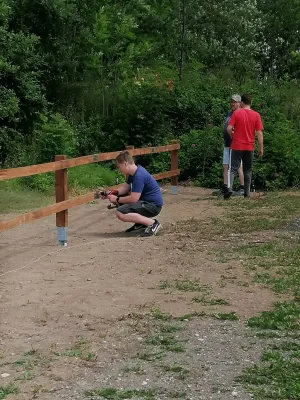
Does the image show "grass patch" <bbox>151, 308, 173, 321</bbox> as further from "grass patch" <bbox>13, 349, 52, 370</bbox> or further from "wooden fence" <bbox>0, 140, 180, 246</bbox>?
"wooden fence" <bbox>0, 140, 180, 246</bbox>

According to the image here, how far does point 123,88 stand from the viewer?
66.7 ft

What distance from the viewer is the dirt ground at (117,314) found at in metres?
4.61

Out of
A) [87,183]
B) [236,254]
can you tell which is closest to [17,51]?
[87,183]

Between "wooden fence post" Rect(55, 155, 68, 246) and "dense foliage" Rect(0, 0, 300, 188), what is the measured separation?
7190mm

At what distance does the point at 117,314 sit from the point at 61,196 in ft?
11.3

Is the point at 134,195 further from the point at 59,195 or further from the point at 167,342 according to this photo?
the point at 167,342

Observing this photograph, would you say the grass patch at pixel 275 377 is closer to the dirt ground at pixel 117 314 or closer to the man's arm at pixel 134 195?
the dirt ground at pixel 117 314

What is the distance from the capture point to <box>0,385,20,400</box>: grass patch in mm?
4340

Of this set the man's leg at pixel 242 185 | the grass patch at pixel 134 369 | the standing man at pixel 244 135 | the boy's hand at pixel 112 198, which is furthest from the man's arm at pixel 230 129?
the grass patch at pixel 134 369

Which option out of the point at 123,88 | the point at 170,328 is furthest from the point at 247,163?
the point at 170,328

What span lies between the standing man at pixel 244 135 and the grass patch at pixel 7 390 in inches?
370

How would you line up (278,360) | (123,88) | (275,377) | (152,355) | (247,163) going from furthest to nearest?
1. (123,88)
2. (247,163)
3. (152,355)
4. (278,360)
5. (275,377)

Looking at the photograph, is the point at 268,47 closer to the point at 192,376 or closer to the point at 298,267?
the point at 298,267

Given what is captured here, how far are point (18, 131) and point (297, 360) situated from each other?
48.2 ft
